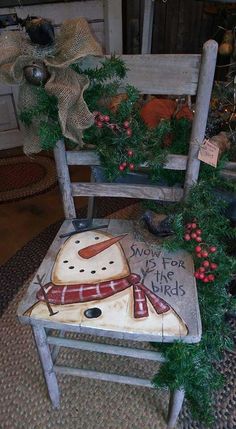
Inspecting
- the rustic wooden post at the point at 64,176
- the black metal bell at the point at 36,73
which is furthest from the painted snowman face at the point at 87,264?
the black metal bell at the point at 36,73

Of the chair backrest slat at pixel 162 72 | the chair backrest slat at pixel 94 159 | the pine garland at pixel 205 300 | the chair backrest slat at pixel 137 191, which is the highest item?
the chair backrest slat at pixel 162 72

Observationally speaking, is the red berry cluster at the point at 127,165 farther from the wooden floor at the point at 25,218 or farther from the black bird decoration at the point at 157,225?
the wooden floor at the point at 25,218

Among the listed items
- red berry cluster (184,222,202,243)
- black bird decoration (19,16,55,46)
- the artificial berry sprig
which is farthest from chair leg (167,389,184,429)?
black bird decoration (19,16,55,46)

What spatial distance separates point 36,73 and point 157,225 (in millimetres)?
472

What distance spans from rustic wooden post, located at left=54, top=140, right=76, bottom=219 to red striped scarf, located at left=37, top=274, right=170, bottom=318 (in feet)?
0.87

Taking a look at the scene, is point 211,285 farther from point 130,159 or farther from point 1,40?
point 1,40

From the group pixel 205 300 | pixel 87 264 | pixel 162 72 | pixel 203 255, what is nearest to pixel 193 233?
pixel 203 255

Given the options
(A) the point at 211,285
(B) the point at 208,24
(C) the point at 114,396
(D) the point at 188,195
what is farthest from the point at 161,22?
(C) the point at 114,396

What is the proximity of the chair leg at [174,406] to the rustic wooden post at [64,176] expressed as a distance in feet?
1.79

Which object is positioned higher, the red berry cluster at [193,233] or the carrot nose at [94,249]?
the red berry cluster at [193,233]

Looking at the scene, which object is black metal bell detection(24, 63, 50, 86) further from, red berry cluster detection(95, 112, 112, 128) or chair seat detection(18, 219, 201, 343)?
chair seat detection(18, 219, 201, 343)

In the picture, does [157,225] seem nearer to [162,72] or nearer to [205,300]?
[205,300]

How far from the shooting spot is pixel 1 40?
2.43 ft

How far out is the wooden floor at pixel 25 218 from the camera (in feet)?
5.40
